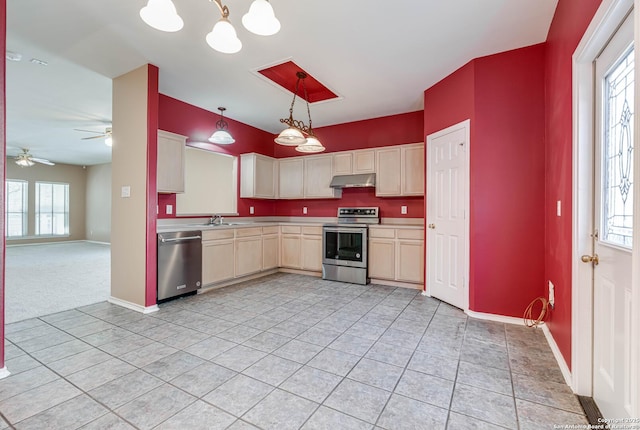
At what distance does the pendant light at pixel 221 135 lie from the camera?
4.14 meters

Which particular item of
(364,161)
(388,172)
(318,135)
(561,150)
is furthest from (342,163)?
(561,150)

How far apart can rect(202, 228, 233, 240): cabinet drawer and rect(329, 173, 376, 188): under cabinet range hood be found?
1.85 m

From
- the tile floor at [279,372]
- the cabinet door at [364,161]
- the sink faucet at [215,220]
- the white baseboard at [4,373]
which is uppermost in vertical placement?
the cabinet door at [364,161]

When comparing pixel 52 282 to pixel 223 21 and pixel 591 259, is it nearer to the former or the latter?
pixel 223 21

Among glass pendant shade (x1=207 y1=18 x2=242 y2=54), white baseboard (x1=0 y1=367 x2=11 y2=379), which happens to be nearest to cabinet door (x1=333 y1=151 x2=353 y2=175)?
glass pendant shade (x1=207 y1=18 x2=242 y2=54)

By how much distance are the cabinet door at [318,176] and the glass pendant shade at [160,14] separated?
11.7ft

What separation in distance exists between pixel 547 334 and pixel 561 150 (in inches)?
62.1

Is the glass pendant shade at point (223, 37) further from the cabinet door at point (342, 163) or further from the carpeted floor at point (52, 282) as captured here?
the carpeted floor at point (52, 282)

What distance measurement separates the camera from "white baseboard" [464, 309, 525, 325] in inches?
111

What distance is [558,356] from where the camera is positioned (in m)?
2.11

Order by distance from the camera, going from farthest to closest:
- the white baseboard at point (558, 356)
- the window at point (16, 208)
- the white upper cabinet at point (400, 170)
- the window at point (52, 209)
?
the window at point (52, 209)
the window at point (16, 208)
the white upper cabinet at point (400, 170)
the white baseboard at point (558, 356)

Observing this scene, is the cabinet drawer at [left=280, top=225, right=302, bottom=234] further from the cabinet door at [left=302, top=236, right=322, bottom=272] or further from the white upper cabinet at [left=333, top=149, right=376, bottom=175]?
the white upper cabinet at [left=333, top=149, right=376, bottom=175]

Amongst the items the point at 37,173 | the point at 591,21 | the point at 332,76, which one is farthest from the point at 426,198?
the point at 37,173

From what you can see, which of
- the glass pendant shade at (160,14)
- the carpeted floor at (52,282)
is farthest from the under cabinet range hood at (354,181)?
the carpeted floor at (52,282)
